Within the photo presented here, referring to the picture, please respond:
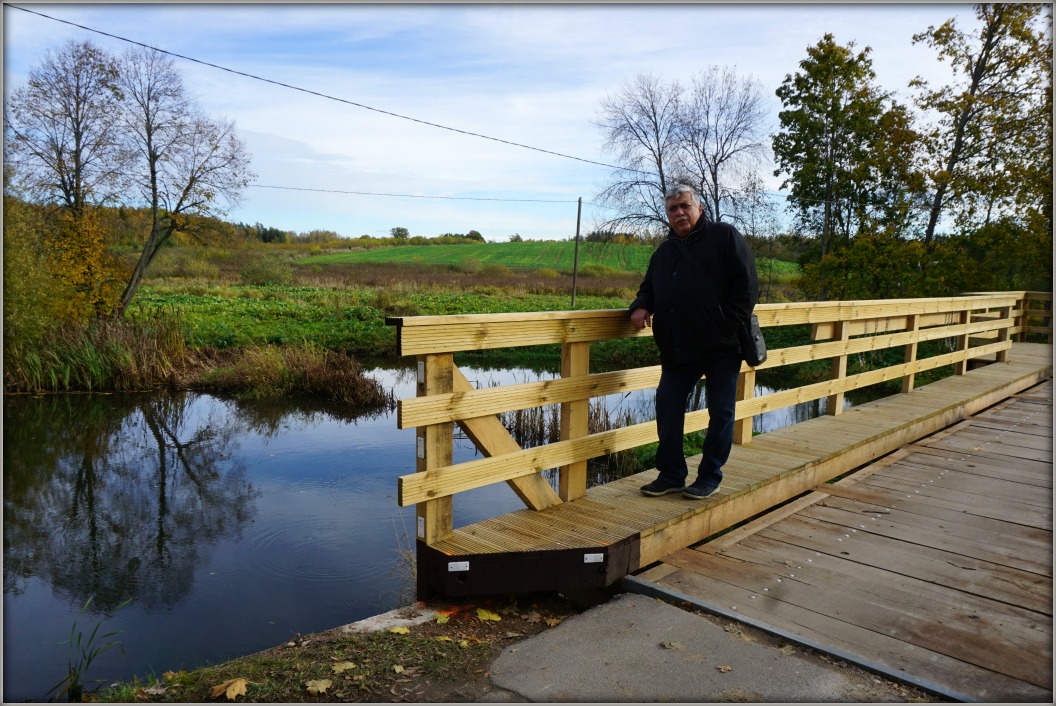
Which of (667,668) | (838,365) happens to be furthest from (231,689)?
(838,365)

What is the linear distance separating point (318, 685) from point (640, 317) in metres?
2.42

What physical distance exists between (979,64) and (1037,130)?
2394mm

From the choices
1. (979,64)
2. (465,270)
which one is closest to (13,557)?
(979,64)

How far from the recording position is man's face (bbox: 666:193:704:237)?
12.7 ft

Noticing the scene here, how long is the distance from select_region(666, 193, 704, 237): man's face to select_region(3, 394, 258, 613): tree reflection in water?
471cm

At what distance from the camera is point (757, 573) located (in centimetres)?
372

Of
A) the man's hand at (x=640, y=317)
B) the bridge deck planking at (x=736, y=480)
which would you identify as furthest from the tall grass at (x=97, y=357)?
the man's hand at (x=640, y=317)

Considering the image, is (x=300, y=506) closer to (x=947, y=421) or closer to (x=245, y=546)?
(x=245, y=546)

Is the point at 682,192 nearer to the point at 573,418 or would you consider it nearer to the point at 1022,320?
the point at 573,418

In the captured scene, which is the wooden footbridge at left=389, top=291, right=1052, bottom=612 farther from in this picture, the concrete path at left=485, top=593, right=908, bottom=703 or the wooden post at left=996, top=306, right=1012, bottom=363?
the wooden post at left=996, top=306, right=1012, bottom=363

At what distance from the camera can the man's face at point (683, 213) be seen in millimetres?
3883

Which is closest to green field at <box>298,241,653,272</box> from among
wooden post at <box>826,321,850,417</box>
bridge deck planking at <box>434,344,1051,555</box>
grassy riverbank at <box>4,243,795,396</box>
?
grassy riverbank at <box>4,243,795,396</box>

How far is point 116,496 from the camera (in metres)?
8.34

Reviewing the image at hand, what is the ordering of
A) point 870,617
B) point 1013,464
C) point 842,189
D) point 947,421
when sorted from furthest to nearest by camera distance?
point 842,189
point 947,421
point 1013,464
point 870,617
